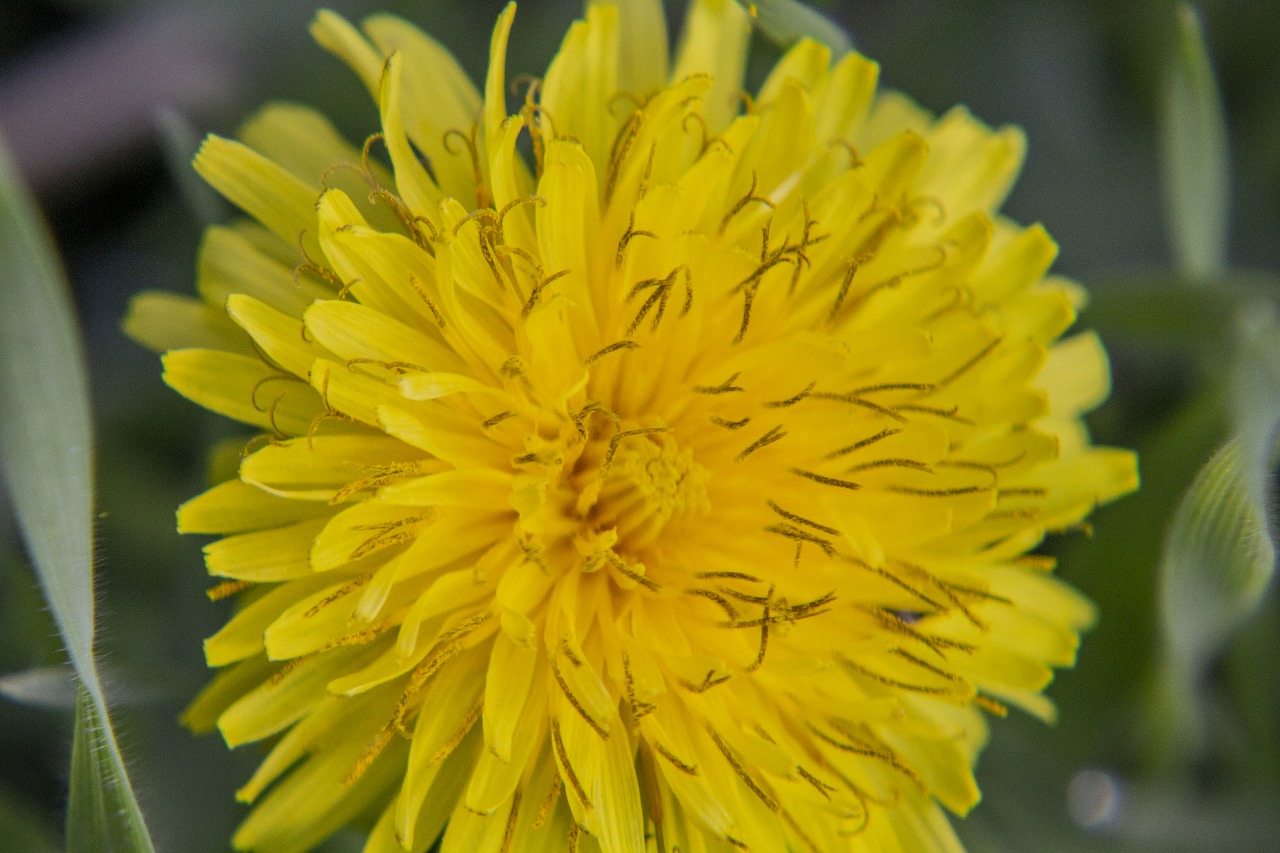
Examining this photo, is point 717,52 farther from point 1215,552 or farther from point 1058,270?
point 1058,270

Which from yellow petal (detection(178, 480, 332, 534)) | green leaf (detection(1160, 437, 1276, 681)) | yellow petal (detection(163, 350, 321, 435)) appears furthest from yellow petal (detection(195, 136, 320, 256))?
green leaf (detection(1160, 437, 1276, 681))

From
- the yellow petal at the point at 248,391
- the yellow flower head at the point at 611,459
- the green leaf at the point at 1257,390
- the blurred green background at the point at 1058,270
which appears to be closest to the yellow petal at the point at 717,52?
the yellow flower head at the point at 611,459

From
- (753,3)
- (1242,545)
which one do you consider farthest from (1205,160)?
(753,3)

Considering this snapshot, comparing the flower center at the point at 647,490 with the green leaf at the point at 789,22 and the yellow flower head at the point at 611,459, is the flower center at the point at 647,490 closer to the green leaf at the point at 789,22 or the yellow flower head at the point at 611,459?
the yellow flower head at the point at 611,459

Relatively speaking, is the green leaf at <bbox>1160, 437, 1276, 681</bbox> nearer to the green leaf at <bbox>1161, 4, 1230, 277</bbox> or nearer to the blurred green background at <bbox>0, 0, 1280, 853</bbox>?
the blurred green background at <bbox>0, 0, 1280, 853</bbox>

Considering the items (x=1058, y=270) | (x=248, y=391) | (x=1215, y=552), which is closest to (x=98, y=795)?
(x=248, y=391)

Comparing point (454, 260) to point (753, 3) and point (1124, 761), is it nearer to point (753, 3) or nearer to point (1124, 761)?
point (753, 3)
